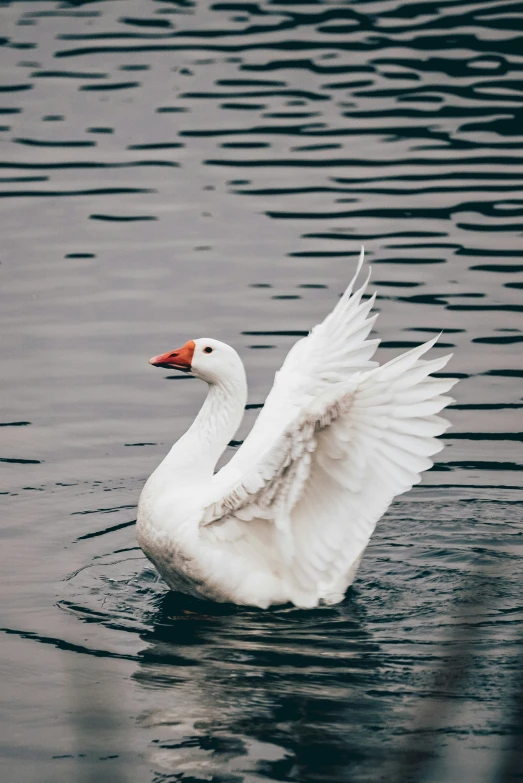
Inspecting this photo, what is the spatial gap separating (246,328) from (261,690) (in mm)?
5972

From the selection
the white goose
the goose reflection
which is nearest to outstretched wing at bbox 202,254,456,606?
the white goose

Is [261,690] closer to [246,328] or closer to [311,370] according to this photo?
[311,370]

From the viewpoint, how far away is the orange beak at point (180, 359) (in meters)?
8.54

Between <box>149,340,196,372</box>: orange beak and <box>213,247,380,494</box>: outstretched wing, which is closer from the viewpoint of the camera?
<box>213,247,380,494</box>: outstretched wing

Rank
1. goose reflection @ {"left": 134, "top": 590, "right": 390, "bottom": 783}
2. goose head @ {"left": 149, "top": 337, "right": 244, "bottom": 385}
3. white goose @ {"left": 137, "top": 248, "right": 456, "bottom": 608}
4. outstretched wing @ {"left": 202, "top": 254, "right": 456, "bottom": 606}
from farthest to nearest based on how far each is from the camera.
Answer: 1. goose head @ {"left": 149, "top": 337, "right": 244, "bottom": 385}
2. white goose @ {"left": 137, "top": 248, "right": 456, "bottom": 608}
3. outstretched wing @ {"left": 202, "top": 254, "right": 456, "bottom": 606}
4. goose reflection @ {"left": 134, "top": 590, "right": 390, "bottom": 783}

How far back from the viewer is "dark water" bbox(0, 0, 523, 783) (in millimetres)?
6492

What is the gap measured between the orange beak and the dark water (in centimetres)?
130

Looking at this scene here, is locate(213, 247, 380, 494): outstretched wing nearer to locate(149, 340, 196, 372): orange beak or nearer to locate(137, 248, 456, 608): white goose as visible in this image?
locate(137, 248, 456, 608): white goose

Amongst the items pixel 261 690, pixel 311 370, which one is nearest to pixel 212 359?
→ pixel 311 370

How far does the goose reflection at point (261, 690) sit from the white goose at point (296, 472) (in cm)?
25

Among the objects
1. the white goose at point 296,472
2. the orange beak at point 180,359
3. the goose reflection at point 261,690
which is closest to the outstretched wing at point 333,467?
the white goose at point 296,472

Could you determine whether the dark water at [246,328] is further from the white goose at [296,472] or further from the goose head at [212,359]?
the goose head at [212,359]

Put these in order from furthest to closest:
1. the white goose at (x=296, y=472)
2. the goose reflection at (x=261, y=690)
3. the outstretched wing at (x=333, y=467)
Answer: the white goose at (x=296, y=472)
the outstretched wing at (x=333, y=467)
the goose reflection at (x=261, y=690)

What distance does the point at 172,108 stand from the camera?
18422mm
